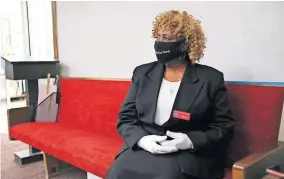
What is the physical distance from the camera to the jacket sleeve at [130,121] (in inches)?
57.5

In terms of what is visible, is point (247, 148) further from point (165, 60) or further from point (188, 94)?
point (165, 60)

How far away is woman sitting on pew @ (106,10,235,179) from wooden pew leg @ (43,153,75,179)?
3.93 feet

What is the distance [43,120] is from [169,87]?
1.68 metres

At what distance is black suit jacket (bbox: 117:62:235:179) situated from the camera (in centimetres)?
134

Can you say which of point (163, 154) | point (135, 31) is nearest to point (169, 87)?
point (163, 154)

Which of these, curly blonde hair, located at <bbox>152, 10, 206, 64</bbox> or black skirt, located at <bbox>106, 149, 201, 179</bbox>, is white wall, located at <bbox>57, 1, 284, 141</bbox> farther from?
black skirt, located at <bbox>106, 149, 201, 179</bbox>

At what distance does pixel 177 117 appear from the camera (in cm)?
Result: 140

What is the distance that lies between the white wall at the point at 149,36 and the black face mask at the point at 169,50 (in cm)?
49

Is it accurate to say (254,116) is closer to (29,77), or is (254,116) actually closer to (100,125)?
(100,125)

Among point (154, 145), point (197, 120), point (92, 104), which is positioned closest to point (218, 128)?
point (197, 120)

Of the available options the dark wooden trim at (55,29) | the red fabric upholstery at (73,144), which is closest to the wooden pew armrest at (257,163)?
the red fabric upholstery at (73,144)

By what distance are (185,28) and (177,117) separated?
1.50 ft

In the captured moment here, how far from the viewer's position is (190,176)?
129 cm

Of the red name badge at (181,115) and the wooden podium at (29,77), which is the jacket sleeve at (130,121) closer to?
the red name badge at (181,115)
